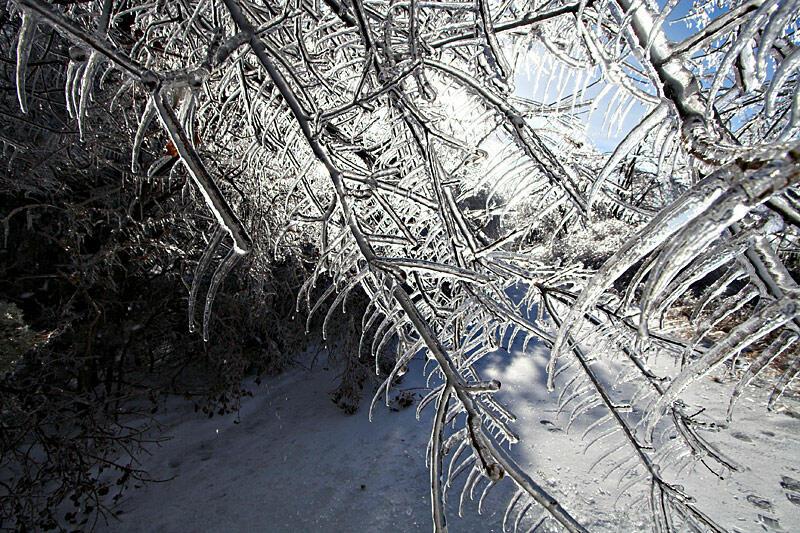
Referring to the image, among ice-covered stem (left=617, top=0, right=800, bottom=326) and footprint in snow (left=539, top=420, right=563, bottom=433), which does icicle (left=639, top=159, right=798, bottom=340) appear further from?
footprint in snow (left=539, top=420, right=563, bottom=433)


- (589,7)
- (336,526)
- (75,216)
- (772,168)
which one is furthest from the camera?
(336,526)

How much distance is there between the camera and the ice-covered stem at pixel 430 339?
0.52m

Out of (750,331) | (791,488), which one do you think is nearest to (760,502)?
(791,488)

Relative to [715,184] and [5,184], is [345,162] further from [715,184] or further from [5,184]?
[5,184]

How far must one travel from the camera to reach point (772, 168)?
25 centimetres

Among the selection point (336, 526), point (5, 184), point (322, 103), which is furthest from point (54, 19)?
point (336, 526)

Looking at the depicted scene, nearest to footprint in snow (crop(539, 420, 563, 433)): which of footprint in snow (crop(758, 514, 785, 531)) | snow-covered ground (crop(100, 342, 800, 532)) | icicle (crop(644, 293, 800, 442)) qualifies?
snow-covered ground (crop(100, 342, 800, 532))

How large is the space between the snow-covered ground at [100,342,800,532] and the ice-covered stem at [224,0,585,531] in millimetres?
2902

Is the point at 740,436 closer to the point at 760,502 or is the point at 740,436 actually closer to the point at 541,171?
the point at 760,502

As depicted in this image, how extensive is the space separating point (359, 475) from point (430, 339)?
4.21m

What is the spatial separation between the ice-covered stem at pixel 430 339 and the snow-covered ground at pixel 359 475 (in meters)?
2.90

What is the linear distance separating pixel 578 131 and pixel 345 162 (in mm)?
505

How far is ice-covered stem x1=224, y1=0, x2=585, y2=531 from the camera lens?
520 millimetres

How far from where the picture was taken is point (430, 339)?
60cm
